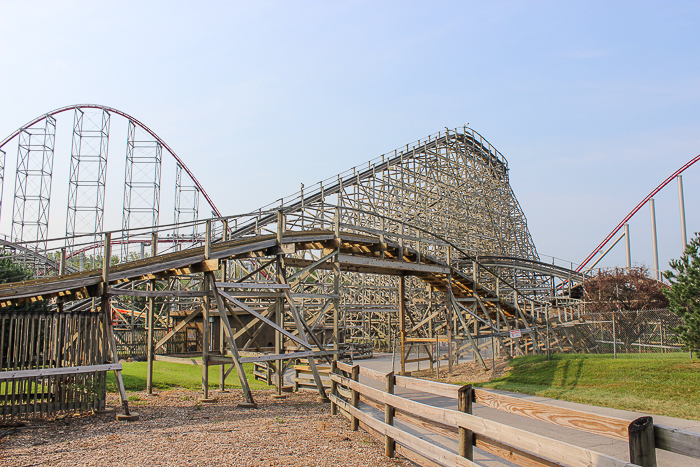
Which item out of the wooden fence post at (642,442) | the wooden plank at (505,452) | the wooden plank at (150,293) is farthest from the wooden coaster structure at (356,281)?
the wooden fence post at (642,442)

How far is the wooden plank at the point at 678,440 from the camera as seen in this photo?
104 inches

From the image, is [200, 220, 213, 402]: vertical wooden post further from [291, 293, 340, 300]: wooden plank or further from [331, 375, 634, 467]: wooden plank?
[331, 375, 634, 467]: wooden plank

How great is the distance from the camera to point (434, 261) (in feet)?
53.0

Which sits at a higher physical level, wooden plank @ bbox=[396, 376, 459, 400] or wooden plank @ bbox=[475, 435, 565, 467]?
wooden plank @ bbox=[396, 376, 459, 400]

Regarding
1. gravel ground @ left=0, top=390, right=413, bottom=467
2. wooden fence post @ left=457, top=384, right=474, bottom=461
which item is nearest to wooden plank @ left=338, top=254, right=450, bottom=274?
gravel ground @ left=0, top=390, right=413, bottom=467

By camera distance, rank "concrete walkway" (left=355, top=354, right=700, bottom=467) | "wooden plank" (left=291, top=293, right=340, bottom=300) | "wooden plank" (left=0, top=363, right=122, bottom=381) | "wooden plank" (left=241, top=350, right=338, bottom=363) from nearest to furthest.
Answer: "concrete walkway" (left=355, top=354, right=700, bottom=467) < "wooden plank" (left=0, top=363, right=122, bottom=381) < "wooden plank" (left=241, top=350, right=338, bottom=363) < "wooden plank" (left=291, top=293, right=340, bottom=300)

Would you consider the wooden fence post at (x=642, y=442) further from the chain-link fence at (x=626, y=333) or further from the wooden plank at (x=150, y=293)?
the chain-link fence at (x=626, y=333)

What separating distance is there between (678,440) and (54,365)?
903 centimetres

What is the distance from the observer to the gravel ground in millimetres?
5898

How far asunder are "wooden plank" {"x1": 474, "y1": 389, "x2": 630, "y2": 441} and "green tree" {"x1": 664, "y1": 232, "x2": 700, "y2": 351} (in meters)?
10.6

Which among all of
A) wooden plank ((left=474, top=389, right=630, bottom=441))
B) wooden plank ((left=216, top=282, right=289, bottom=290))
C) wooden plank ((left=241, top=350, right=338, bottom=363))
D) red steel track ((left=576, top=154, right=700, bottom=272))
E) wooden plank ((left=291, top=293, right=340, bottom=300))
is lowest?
wooden plank ((left=241, top=350, right=338, bottom=363))

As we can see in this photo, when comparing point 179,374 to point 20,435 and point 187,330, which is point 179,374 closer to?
point 20,435

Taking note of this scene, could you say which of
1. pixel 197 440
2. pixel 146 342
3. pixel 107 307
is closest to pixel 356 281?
pixel 146 342

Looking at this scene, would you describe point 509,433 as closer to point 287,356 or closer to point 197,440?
A: point 197,440
